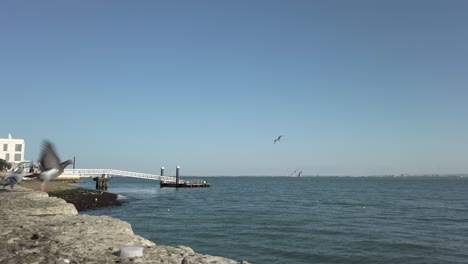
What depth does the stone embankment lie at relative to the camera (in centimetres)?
504

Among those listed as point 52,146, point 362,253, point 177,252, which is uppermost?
point 52,146

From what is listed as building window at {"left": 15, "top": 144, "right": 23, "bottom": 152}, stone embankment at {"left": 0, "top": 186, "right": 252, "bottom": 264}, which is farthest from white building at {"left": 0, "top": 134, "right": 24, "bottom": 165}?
stone embankment at {"left": 0, "top": 186, "right": 252, "bottom": 264}

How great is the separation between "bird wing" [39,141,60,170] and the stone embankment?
1.65m

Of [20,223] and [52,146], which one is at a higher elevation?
[52,146]

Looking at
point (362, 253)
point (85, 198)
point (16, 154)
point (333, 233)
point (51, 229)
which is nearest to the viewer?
point (51, 229)

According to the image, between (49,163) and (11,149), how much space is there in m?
78.1

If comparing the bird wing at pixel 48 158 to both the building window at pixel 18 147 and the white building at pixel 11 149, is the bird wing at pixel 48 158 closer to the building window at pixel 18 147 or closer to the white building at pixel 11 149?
the white building at pixel 11 149

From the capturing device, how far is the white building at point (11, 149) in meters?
76.1

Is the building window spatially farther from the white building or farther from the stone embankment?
the stone embankment

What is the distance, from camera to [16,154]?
77188 millimetres

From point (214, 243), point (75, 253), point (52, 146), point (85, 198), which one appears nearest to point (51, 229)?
point (75, 253)

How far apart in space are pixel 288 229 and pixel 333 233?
2747mm

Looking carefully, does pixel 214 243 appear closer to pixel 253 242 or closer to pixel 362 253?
pixel 253 242

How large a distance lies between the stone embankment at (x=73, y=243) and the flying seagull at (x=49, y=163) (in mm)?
1650
